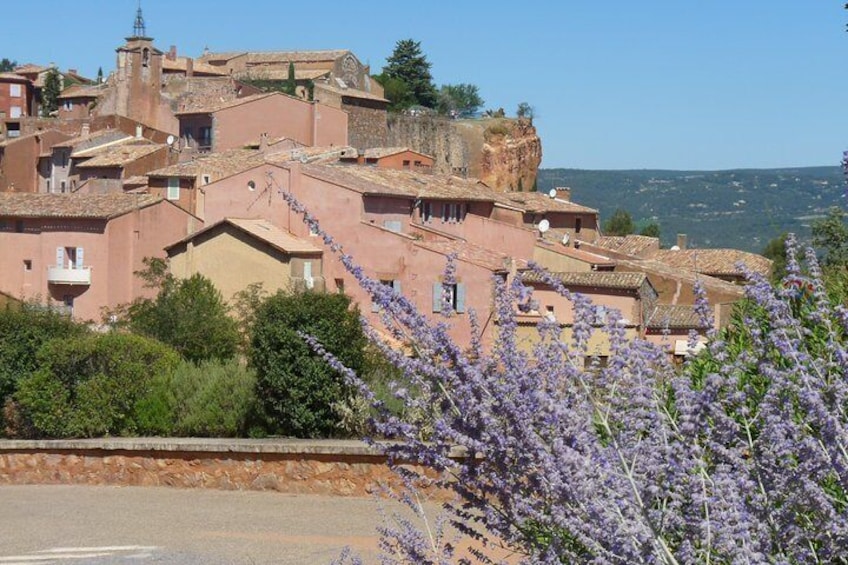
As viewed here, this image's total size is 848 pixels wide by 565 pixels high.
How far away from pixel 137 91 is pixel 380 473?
63.4 m

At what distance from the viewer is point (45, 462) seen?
19.0 m

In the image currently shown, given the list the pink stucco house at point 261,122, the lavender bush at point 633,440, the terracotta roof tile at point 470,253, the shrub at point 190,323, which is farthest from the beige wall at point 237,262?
the lavender bush at point 633,440

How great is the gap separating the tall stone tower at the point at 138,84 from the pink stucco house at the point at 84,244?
2414cm

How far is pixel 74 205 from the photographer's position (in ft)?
167

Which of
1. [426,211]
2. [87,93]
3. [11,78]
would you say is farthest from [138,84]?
[426,211]

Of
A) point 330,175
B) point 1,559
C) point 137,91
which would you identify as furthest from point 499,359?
point 137,91

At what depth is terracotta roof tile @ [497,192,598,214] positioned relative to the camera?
56875 mm

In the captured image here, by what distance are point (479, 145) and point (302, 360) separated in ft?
218

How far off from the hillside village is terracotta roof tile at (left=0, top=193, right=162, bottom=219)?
91 millimetres

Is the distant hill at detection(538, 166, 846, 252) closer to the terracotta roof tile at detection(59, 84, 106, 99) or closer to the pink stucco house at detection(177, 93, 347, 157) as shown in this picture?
the pink stucco house at detection(177, 93, 347, 157)

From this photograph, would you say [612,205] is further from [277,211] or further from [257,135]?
[277,211]

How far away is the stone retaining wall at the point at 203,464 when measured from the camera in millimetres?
16922

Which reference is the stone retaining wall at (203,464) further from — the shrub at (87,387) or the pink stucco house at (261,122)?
the pink stucco house at (261,122)

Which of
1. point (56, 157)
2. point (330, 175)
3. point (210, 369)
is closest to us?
point (210, 369)
